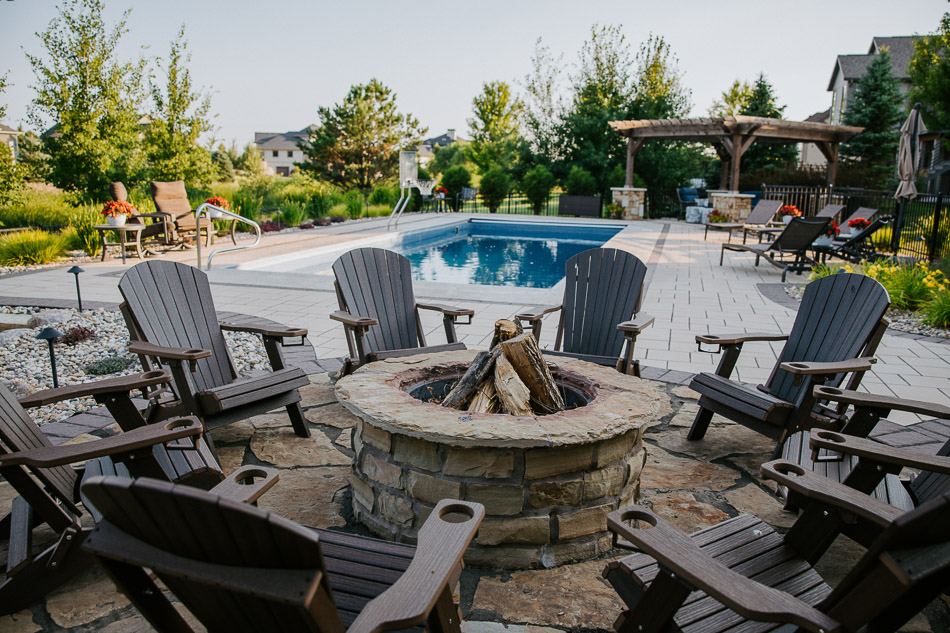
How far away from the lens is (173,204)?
34.2ft

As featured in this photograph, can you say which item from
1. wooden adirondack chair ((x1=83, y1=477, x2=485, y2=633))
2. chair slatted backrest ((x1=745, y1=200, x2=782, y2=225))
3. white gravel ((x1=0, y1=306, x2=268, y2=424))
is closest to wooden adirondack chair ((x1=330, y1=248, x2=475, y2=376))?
white gravel ((x1=0, y1=306, x2=268, y2=424))

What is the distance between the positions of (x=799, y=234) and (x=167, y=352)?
26.4 ft

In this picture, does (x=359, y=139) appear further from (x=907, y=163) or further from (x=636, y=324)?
(x=636, y=324)

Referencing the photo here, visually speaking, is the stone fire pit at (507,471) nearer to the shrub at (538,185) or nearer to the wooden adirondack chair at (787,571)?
the wooden adirondack chair at (787,571)

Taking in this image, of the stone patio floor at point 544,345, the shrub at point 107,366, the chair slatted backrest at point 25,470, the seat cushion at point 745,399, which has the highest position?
the chair slatted backrest at point 25,470

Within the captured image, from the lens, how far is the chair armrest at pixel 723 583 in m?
1.12

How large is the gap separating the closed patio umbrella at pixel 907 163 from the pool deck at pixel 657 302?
7.52 feet

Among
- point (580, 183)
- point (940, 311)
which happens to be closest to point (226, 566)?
point (940, 311)

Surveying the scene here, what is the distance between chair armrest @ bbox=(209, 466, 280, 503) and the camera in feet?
5.06

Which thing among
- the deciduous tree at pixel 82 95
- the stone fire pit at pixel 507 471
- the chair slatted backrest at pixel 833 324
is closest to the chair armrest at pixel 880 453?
the stone fire pit at pixel 507 471

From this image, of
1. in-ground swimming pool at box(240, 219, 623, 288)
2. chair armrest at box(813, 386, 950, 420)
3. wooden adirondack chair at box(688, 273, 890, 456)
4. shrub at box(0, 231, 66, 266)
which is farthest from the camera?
in-ground swimming pool at box(240, 219, 623, 288)

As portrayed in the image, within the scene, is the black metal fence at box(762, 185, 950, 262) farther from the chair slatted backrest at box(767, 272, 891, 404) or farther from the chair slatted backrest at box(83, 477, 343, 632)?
the chair slatted backrest at box(83, 477, 343, 632)

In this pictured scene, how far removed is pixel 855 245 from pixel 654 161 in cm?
1112

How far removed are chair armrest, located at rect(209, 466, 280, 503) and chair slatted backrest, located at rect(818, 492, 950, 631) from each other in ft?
4.29
